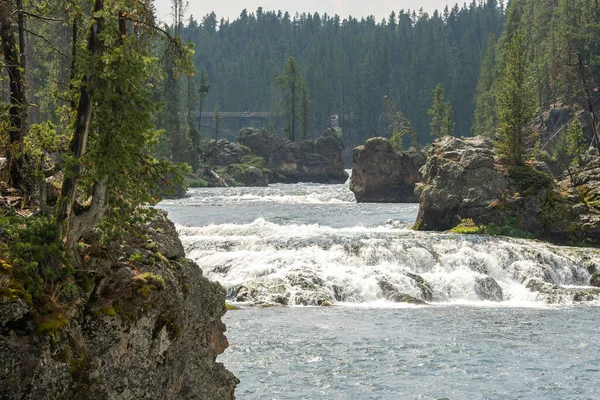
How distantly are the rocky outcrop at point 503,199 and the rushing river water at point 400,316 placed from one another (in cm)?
402

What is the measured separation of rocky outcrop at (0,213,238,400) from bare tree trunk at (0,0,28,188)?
2.12m

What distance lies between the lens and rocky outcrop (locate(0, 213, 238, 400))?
24.4 ft

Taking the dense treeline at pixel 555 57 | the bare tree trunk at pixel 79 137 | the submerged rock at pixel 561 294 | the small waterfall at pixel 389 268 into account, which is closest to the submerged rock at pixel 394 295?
the small waterfall at pixel 389 268

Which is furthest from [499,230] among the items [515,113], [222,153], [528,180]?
[222,153]

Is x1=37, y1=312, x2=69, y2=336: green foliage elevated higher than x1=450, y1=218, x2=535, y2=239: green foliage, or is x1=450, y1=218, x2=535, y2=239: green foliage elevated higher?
x1=37, y1=312, x2=69, y2=336: green foliage

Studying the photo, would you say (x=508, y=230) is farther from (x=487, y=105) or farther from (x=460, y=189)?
(x=487, y=105)

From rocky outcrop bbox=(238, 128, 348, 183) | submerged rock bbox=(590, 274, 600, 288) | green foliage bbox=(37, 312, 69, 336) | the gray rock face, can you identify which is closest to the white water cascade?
submerged rock bbox=(590, 274, 600, 288)

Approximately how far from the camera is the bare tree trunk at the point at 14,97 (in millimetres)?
10205

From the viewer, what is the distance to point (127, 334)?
27.5 feet

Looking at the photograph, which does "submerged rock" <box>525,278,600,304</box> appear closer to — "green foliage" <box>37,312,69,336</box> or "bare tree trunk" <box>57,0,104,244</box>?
"bare tree trunk" <box>57,0,104,244</box>

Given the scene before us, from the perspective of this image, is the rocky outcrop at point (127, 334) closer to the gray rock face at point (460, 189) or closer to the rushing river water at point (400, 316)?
the rushing river water at point (400, 316)

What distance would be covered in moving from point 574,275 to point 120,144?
2446cm

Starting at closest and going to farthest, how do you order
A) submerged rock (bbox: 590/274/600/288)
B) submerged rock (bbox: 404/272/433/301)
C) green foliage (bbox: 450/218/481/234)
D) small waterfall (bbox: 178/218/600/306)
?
small waterfall (bbox: 178/218/600/306)
submerged rock (bbox: 404/272/433/301)
submerged rock (bbox: 590/274/600/288)
green foliage (bbox: 450/218/481/234)

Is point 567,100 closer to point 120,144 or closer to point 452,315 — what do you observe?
point 452,315
